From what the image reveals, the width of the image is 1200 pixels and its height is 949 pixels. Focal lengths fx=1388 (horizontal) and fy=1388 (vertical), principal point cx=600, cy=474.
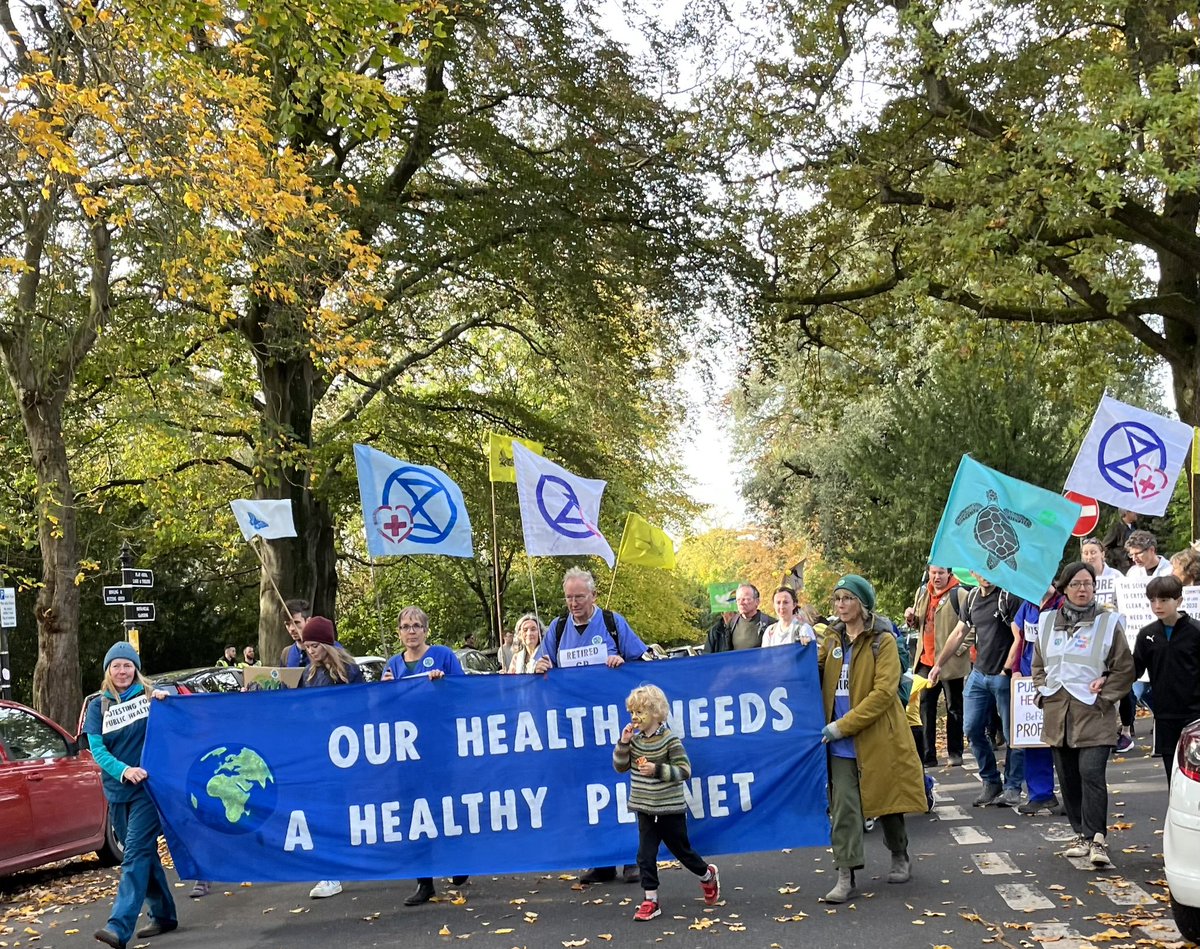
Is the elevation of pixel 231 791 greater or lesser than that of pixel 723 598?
lesser

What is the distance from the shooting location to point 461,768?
8312 mm

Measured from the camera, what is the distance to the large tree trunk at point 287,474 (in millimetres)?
20109

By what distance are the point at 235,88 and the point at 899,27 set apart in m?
10.8

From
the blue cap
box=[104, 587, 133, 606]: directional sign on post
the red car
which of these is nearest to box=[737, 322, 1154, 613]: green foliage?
box=[104, 587, 133, 606]: directional sign on post

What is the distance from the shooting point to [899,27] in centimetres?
1991

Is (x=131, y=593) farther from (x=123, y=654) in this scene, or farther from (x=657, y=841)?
(x=657, y=841)

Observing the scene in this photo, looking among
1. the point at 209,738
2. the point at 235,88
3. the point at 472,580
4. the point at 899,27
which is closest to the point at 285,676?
the point at 209,738

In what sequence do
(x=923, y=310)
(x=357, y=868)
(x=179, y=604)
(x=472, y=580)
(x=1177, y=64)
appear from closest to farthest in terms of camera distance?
1. (x=357, y=868)
2. (x=1177, y=64)
3. (x=923, y=310)
4. (x=179, y=604)
5. (x=472, y=580)

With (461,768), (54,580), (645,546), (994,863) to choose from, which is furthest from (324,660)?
(54,580)

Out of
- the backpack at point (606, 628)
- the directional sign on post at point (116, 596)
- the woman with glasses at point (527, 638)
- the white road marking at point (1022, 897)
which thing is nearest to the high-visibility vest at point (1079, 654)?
the white road marking at point (1022, 897)

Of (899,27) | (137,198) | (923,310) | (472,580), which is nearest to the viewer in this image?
(137,198)

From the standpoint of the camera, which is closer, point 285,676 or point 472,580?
point 285,676

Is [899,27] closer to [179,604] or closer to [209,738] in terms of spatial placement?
[209,738]

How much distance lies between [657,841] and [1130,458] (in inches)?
239
